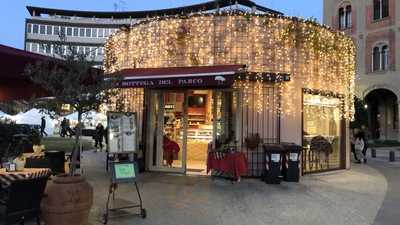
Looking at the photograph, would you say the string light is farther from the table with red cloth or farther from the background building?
the background building

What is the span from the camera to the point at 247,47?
42.1ft

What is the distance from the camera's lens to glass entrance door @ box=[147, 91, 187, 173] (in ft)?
43.2

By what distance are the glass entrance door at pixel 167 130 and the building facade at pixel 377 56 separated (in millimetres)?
26244

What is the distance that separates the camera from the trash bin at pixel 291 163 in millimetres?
12211

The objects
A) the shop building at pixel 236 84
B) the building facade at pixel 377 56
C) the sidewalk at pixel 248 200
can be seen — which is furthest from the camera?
the building facade at pixel 377 56

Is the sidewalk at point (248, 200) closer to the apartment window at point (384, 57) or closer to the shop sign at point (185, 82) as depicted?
the shop sign at point (185, 82)

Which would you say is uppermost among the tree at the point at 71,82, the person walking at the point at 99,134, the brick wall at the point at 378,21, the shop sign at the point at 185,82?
the brick wall at the point at 378,21

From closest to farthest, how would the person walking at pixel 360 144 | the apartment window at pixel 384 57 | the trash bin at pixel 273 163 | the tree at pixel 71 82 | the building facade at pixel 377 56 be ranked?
the tree at pixel 71 82
the trash bin at pixel 273 163
the person walking at pixel 360 144
the building facade at pixel 377 56
the apartment window at pixel 384 57

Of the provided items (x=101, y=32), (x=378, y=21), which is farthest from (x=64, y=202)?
(x=101, y=32)

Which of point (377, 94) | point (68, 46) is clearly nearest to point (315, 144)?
point (68, 46)

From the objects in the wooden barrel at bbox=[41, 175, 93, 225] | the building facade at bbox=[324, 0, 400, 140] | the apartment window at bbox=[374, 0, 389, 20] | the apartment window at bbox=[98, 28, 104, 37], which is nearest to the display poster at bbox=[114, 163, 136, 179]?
the wooden barrel at bbox=[41, 175, 93, 225]

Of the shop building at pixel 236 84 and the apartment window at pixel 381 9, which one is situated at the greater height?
the apartment window at pixel 381 9

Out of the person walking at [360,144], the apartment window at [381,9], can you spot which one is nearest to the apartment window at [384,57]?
the apartment window at [381,9]

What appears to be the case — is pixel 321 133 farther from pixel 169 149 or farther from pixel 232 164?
pixel 169 149
